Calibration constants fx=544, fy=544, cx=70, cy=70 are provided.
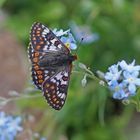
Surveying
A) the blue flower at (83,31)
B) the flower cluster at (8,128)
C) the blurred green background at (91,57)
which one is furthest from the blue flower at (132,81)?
the blue flower at (83,31)

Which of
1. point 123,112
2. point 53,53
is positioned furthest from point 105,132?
point 53,53

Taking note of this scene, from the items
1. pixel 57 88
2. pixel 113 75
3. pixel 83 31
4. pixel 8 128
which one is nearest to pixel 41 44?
pixel 57 88

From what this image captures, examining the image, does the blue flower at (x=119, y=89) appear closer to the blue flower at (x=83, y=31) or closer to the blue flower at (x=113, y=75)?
the blue flower at (x=113, y=75)

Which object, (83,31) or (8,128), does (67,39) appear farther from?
(83,31)

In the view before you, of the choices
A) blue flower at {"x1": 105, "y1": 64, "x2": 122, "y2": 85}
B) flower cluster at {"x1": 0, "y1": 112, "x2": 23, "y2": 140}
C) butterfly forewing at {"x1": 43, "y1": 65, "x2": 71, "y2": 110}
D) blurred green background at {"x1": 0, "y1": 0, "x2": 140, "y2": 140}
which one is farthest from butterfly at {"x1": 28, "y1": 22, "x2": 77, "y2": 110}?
blurred green background at {"x1": 0, "y1": 0, "x2": 140, "y2": 140}

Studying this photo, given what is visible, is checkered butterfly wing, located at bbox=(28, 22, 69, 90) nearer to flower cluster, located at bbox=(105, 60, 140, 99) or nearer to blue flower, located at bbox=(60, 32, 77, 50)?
blue flower, located at bbox=(60, 32, 77, 50)

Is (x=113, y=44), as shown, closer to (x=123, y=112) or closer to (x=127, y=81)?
(x=123, y=112)

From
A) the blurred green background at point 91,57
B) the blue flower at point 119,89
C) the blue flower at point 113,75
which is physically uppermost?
the blurred green background at point 91,57

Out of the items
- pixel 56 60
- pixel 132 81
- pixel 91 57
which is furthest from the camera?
pixel 91 57
